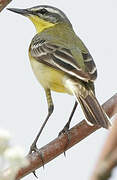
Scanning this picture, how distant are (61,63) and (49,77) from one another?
0.28 meters

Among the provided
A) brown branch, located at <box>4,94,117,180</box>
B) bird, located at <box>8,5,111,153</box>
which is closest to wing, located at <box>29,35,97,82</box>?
bird, located at <box>8,5,111,153</box>

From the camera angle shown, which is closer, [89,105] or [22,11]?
[89,105]

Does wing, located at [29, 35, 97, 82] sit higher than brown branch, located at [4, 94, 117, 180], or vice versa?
brown branch, located at [4, 94, 117, 180]

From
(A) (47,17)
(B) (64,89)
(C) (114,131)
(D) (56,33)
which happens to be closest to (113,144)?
(C) (114,131)

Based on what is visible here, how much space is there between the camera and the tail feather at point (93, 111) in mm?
3853

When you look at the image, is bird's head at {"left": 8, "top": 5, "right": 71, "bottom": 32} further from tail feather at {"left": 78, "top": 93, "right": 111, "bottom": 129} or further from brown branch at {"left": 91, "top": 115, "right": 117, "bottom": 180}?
brown branch at {"left": 91, "top": 115, "right": 117, "bottom": 180}

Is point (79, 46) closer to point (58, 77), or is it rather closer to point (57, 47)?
point (57, 47)

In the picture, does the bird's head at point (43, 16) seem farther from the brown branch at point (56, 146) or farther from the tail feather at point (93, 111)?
the brown branch at point (56, 146)

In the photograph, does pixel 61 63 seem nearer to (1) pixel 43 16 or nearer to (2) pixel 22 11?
(2) pixel 22 11

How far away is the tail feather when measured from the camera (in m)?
3.85

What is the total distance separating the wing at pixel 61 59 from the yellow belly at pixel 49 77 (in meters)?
0.07

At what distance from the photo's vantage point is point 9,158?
3.09 feet

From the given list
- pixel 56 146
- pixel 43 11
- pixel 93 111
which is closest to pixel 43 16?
pixel 43 11

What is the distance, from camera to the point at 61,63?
545 cm
